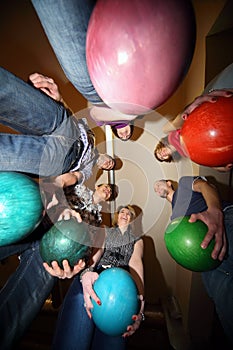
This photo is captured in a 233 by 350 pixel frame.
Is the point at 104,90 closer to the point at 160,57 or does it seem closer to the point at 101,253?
the point at 160,57

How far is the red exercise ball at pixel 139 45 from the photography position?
1.82 feet

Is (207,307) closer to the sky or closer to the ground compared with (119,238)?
closer to the ground

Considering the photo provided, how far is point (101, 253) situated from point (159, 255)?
153 centimetres

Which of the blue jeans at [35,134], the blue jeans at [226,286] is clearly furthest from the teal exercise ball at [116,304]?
the blue jeans at [35,134]

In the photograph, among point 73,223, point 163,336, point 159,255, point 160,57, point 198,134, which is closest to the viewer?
point 160,57

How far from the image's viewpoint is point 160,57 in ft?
1.90

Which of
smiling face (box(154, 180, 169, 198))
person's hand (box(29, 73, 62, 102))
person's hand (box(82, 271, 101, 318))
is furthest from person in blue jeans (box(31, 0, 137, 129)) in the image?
smiling face (box(154, 180, 169, 198))

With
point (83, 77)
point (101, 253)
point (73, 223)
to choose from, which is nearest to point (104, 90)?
point (83, 77)

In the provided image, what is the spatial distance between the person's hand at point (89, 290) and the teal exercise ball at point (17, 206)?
1.83 ft

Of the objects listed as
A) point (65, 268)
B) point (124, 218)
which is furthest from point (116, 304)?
point (124, 218)

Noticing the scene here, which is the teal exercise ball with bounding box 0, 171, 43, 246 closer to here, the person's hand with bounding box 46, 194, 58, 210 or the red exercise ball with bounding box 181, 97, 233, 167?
the person's hand with bounding box 46, 194, 58, 210

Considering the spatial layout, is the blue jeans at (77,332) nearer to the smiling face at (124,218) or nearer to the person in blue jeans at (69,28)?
the smiling face at (124,218)

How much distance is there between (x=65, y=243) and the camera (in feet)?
3.35

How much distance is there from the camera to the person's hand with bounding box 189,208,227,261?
3.36 feet
